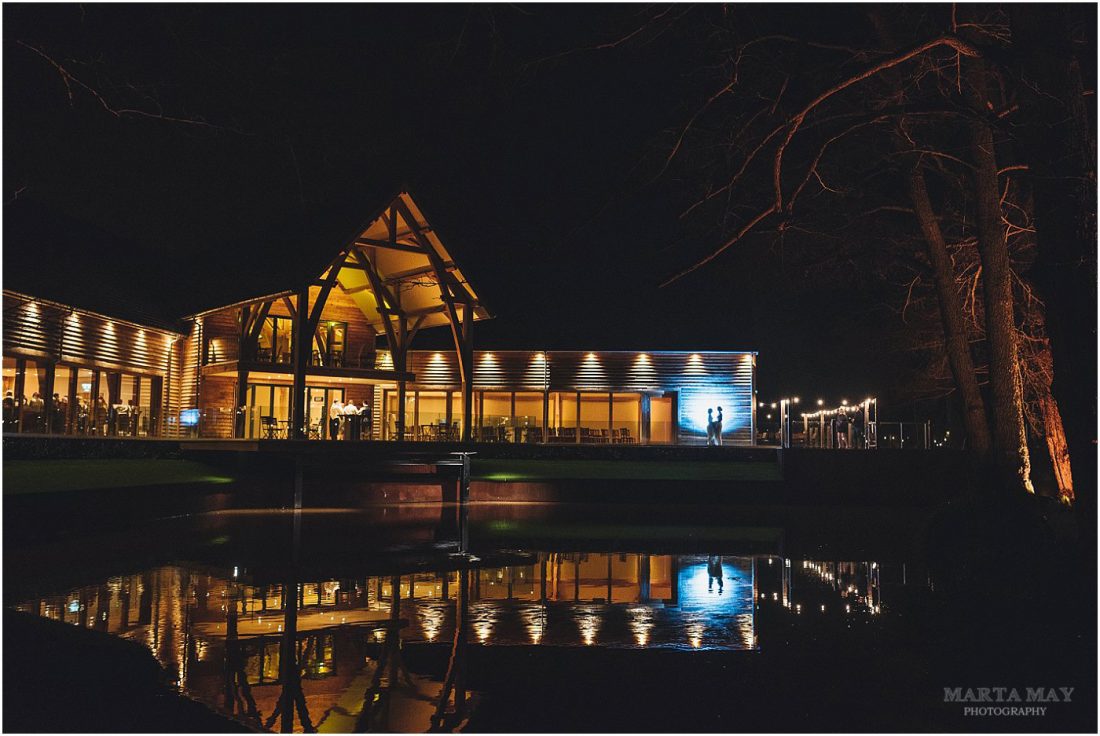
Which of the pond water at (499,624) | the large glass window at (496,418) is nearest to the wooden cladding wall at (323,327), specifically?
the large glass window at (496,418)

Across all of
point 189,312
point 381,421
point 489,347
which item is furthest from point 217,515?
point 489,347

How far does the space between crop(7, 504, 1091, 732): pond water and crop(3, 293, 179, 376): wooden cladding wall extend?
874 centimetres

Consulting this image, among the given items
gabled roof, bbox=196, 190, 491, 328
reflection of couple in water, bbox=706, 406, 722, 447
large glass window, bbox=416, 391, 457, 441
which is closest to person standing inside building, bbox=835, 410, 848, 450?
reflection of couple in water, bbox=706, 406, 722, 447

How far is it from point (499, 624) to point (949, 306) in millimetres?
11946

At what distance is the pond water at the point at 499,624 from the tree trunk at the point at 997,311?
2624 mm

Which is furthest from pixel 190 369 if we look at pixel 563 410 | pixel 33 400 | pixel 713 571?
pixel 713 571

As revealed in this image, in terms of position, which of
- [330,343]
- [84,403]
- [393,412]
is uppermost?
[330,343]

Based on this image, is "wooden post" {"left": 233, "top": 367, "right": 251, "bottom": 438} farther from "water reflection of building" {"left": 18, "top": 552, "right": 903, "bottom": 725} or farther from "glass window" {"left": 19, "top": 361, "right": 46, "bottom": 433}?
"water reflection of building" {"left": 18, "top": 552, "right": 903, "bottom": 725}

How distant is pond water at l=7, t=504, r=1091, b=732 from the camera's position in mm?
5410

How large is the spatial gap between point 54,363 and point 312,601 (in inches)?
639

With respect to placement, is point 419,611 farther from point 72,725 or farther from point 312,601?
point 72,725

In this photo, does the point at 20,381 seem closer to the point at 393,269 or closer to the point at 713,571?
the point at 393,269

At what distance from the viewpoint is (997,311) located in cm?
1375

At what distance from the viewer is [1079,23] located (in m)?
7.05
